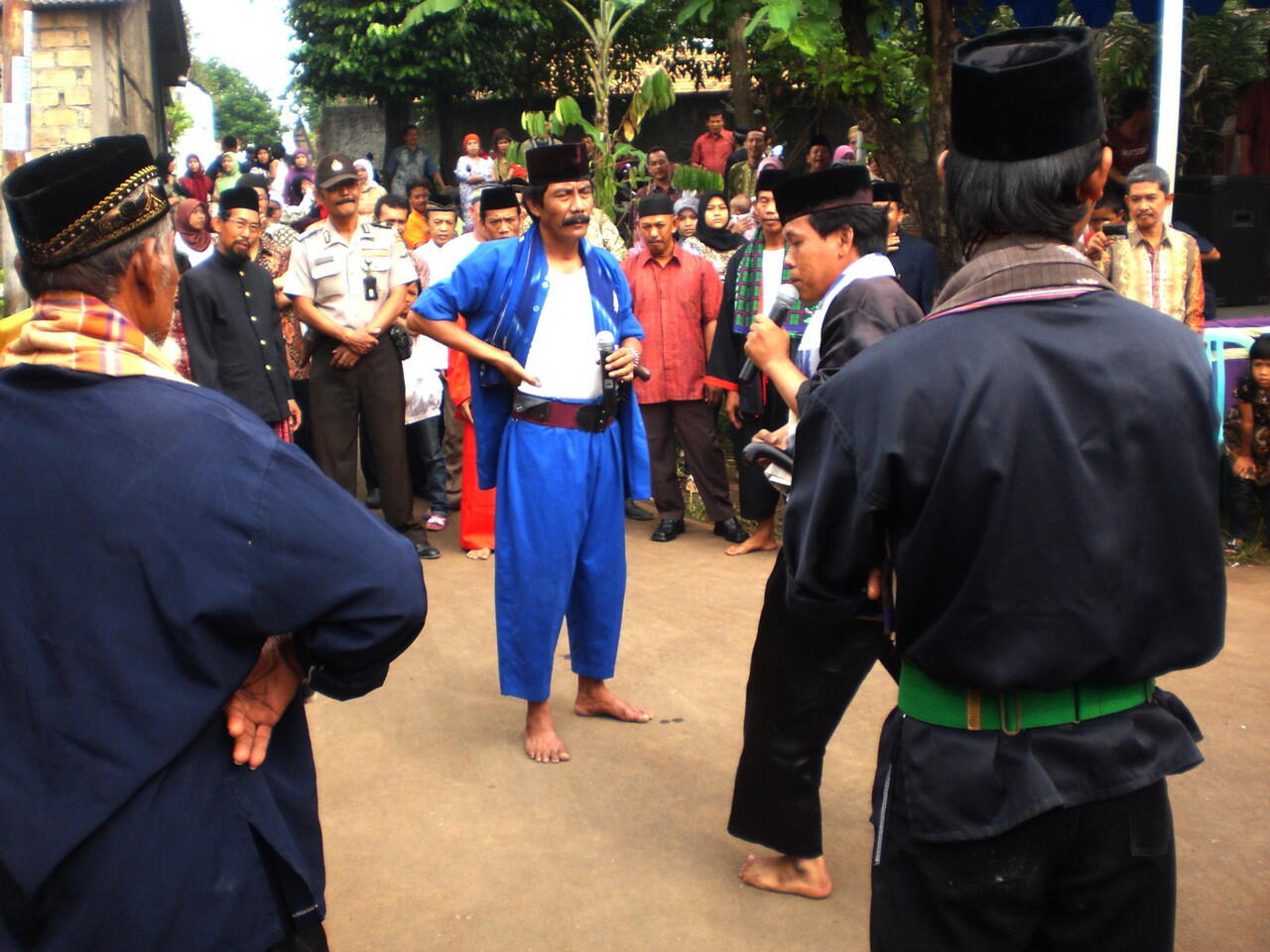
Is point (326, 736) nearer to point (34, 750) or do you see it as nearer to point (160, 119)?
point (34, 750)

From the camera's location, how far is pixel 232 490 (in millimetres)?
1739

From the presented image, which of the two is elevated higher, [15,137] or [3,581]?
[15,137]

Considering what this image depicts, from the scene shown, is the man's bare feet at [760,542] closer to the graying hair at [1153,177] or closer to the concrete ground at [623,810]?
the concrete ground at [623,810]

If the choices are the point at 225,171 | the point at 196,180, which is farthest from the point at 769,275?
the point at 225,171

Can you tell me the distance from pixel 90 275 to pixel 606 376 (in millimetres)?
2711

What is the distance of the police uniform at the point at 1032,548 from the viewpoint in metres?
1.82

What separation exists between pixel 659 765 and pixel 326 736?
1275mm

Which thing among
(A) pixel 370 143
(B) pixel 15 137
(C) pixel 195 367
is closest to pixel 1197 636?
(C) pixel 195 367

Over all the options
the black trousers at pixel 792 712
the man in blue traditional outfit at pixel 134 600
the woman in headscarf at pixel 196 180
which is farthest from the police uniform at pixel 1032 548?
the woman in headscarf at pixel 196 180

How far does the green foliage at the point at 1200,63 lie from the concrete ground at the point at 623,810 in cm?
817

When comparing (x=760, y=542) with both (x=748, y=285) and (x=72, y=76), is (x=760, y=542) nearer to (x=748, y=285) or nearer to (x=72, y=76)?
(x=748, y=285)

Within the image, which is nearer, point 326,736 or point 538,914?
point 538,914

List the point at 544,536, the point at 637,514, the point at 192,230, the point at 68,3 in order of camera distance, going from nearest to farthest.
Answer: the point at 544,536 → the point at 637,514 → the point at 192,230 → the point at 68,3

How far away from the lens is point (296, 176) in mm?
16891
